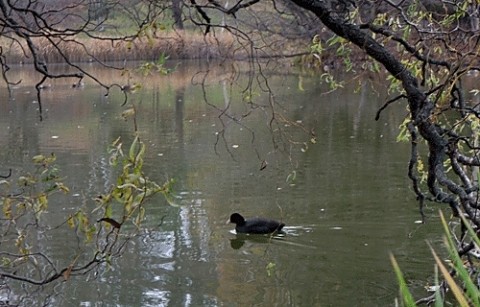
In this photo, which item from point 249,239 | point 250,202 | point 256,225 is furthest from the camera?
point 250,202

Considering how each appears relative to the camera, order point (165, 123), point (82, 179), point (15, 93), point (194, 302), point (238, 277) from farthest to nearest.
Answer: point (15, 93) < point (165, 123) < point (82, 179) < point (238, 277) < point (194, 302)

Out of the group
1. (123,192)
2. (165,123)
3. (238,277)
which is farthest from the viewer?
(165,123)

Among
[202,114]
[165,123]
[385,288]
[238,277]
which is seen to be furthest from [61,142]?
[385,288]

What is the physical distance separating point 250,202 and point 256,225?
1.26 meters

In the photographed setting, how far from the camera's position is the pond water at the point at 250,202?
18.4ft

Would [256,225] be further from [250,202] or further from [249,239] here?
[250,202]

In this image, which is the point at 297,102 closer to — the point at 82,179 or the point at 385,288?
the point at 82,179

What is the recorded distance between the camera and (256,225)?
23.9ft

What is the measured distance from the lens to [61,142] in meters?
12.5

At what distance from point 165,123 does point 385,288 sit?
937 centimetres

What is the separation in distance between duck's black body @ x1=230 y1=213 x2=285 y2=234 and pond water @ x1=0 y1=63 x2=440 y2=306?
3.4 inches

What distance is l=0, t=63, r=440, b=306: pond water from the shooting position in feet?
18.4

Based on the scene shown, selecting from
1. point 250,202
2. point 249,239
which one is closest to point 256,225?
point 249,239

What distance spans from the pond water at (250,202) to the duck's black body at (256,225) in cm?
9
